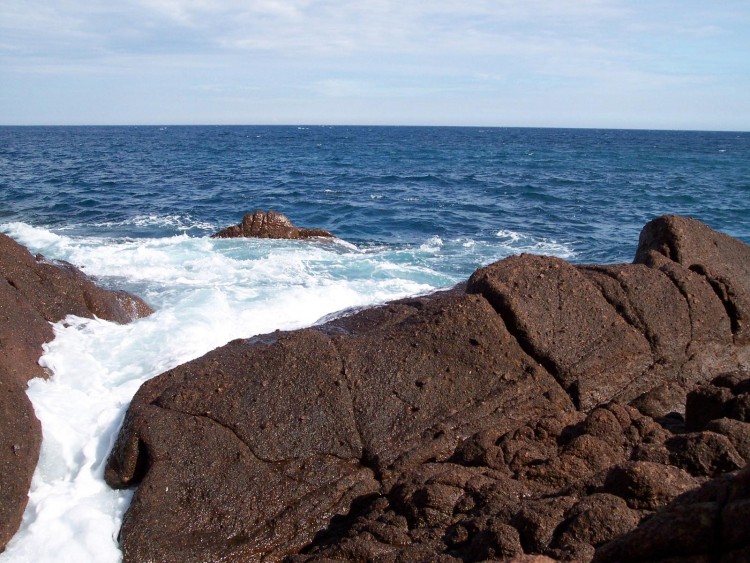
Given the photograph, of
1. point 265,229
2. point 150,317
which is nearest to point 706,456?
point 150,317

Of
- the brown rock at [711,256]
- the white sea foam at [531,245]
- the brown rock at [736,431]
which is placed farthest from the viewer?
the white sea foam at [531,245]

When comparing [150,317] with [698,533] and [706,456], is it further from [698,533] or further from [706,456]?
[698,533]

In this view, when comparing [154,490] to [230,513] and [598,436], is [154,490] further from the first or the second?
[598,436]

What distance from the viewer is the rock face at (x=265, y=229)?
1677 cm

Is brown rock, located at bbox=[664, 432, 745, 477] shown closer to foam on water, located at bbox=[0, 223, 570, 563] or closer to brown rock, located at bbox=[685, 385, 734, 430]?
brown rock, located at bbox=[685, 385, 734, 430]

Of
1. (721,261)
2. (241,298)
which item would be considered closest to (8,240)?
(241,298)

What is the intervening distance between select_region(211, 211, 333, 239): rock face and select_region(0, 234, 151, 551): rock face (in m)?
7.04

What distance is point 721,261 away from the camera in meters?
8.11

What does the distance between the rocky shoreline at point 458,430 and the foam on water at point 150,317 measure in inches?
9.2

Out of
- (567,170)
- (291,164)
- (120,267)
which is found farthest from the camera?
(291,164)

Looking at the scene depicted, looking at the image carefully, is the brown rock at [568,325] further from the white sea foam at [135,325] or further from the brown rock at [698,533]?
the white sea foam at [135,325]

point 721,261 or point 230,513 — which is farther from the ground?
point 721,261

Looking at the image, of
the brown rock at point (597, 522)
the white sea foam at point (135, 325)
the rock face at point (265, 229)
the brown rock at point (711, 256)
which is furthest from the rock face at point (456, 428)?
the rock face at point (265, 229)

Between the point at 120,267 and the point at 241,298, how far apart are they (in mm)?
3742
